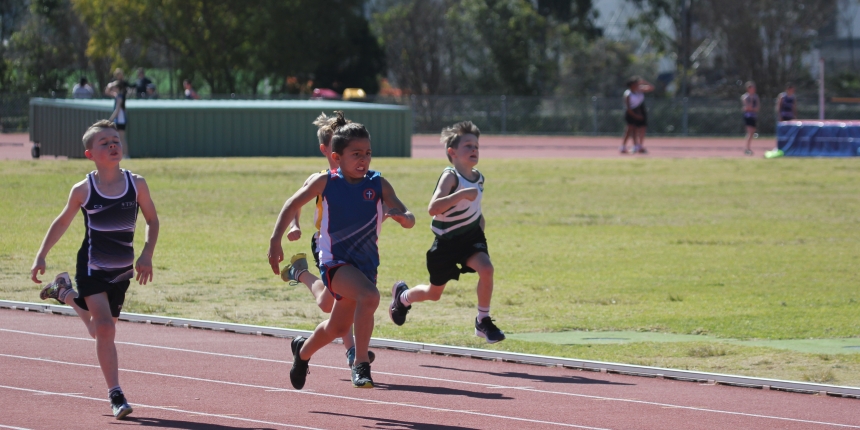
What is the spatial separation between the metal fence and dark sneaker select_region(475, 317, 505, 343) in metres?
37.3

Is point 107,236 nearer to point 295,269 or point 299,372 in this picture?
point 299,372

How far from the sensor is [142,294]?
11.7m

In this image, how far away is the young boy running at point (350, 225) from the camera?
6.96 meters

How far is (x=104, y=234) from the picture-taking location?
22.5 feet

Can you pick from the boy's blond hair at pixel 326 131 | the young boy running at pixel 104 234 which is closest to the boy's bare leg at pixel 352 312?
the young boy running at pixel 104 234

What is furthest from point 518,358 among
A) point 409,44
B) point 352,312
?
point 409,44

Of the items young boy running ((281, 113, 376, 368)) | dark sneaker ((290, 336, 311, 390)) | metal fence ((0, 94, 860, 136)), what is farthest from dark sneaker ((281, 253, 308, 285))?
metal fence ((0, 94, 860, 136))

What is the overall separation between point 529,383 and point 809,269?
6.90 meters

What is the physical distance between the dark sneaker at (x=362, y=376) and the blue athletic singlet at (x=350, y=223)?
1.60 feet

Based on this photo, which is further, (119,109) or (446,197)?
(119,109)

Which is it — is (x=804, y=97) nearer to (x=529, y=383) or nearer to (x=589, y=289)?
(x=589, y=289)

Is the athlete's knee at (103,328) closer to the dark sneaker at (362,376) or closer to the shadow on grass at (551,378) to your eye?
the dark sneaker at (362,376)

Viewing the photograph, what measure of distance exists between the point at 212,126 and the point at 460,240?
22.8 metres

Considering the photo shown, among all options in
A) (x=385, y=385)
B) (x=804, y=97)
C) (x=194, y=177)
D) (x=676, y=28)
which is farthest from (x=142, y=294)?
(x=676, y=28)
